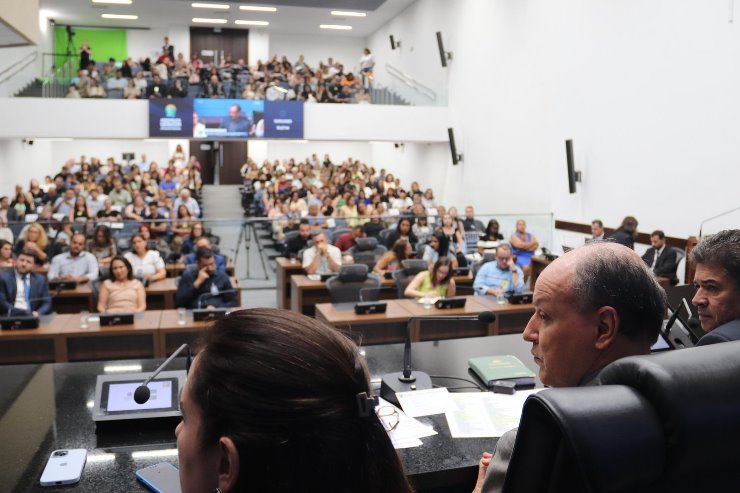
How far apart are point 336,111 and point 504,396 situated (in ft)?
47.2

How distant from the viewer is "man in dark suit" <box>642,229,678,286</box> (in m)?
8.59

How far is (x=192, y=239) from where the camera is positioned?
10305 mm

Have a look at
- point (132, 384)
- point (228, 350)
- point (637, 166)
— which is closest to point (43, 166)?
point (637, 166)

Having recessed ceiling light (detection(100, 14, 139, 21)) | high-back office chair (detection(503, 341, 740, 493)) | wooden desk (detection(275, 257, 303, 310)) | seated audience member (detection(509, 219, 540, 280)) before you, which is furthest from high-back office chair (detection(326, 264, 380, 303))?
recessed ceiling light (detection(100, 14, 139, 21))

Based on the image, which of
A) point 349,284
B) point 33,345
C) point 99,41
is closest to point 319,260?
point 349,284

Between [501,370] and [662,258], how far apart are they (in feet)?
21.4

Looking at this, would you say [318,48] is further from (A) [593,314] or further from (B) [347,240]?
(A) [593,314]

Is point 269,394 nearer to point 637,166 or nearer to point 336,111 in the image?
point 637,166

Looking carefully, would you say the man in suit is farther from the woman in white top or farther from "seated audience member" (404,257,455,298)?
the woman in white top

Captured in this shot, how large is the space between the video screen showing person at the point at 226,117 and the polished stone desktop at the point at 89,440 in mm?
13289

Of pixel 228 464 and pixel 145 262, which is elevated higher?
pixel 228 464

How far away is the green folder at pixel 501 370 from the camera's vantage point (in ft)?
9.66

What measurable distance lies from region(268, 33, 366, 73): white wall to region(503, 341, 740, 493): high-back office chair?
25.0 metres

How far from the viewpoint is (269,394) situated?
89cm
